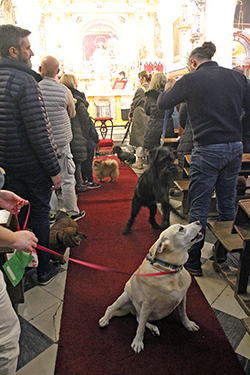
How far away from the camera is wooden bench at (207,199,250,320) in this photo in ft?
5.87

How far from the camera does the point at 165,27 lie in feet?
37.4

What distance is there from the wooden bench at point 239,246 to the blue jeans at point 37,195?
1.36m

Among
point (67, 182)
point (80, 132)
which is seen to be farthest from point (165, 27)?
point (67, 182)

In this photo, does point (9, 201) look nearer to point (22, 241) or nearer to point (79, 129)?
point (22, 241)

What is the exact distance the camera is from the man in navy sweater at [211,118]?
6.10 ft

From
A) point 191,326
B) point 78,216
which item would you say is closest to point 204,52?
point 191,326

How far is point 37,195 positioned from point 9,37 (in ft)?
3.48

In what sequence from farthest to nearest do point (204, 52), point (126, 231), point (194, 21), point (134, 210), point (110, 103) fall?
1. point (110, 103)
2. point (194, 21)
3. point (126, 231)
4. point (134, 210)
5. point (204, 52)

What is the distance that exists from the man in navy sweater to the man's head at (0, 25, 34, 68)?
102cm

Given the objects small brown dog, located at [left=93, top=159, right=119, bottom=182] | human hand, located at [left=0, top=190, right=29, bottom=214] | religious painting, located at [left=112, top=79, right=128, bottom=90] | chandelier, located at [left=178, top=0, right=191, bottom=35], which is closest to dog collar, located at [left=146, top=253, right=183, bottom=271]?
human hand, located at [left=0, top=190, right=29, bottom=214]

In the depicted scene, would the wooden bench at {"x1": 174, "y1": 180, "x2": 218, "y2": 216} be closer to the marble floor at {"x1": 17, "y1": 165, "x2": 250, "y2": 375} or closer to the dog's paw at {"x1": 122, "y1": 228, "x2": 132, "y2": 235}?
the dog's paw at {"x1": 122, "y1": 228, "x2": 132, "y2": 235}

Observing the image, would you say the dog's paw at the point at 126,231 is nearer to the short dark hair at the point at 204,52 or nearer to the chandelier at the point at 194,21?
the short dark hair at the point at 204,52

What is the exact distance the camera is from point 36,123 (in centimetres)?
178

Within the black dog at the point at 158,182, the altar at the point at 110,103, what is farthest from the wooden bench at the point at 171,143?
the altar at the point at 110,103
